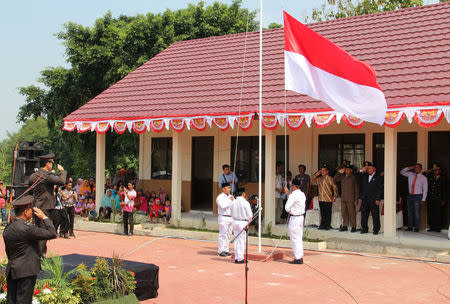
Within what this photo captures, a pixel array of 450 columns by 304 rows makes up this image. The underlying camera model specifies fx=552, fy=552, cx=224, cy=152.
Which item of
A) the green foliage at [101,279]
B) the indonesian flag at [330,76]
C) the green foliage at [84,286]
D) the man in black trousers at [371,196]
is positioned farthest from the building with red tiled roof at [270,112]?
the green foliage at [84,286]

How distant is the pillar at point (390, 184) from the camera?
13.0m

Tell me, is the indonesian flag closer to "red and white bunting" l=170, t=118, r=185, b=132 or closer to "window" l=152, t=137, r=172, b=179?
"red and white bunting" l=170, t=118, r=185, b=132

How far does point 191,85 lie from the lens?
687 inches

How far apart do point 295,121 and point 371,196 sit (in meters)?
2.61

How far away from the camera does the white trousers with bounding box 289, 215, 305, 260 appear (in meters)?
11.3

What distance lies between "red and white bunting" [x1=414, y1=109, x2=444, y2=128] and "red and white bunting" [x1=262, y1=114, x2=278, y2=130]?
348cm

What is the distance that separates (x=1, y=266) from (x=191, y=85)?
10.6 metres

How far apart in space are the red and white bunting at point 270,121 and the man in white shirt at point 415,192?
3559 millimetres

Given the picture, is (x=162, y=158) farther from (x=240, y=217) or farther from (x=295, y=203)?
(x=295, y=203)

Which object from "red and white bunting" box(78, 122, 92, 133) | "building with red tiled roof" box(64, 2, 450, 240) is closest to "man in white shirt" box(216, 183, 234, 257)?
"building with red tiled roof" box(64, 2, 450, 240)

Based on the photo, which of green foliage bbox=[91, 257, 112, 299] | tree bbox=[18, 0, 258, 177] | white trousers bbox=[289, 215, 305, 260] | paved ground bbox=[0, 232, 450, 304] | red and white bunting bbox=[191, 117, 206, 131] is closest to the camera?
green foliage bbox=[91, 257, 112, 299]

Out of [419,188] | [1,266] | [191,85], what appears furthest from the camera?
[191,85]

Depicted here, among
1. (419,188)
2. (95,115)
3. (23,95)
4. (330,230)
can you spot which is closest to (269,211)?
(330,230)

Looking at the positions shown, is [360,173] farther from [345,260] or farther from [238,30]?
[238,30]
